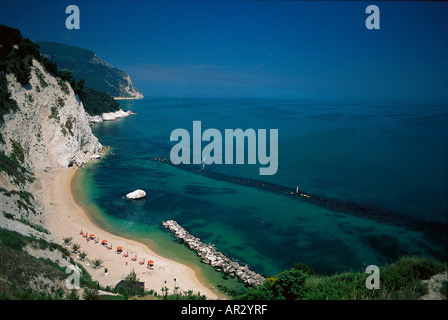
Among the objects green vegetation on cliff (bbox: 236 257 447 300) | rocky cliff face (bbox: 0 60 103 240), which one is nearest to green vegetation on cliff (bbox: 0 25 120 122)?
rocky cliff face (bbox: 0 60 103 240)

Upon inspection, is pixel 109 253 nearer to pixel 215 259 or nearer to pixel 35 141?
pixel 215 259

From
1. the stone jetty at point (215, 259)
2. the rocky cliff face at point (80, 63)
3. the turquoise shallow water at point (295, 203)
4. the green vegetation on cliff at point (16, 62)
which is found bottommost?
the stone jetty at point (215, 259)

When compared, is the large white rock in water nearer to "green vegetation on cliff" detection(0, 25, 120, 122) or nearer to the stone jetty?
the stone jetty

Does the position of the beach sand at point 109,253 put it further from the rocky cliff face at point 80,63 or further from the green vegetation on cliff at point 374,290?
the rocky cliff face at point 80,63

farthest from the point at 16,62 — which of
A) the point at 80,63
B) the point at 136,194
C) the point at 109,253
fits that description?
the point at 80,63

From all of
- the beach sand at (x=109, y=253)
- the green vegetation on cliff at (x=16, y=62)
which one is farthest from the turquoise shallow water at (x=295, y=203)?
the green vegetation on cliff at (x=16, y=62)
